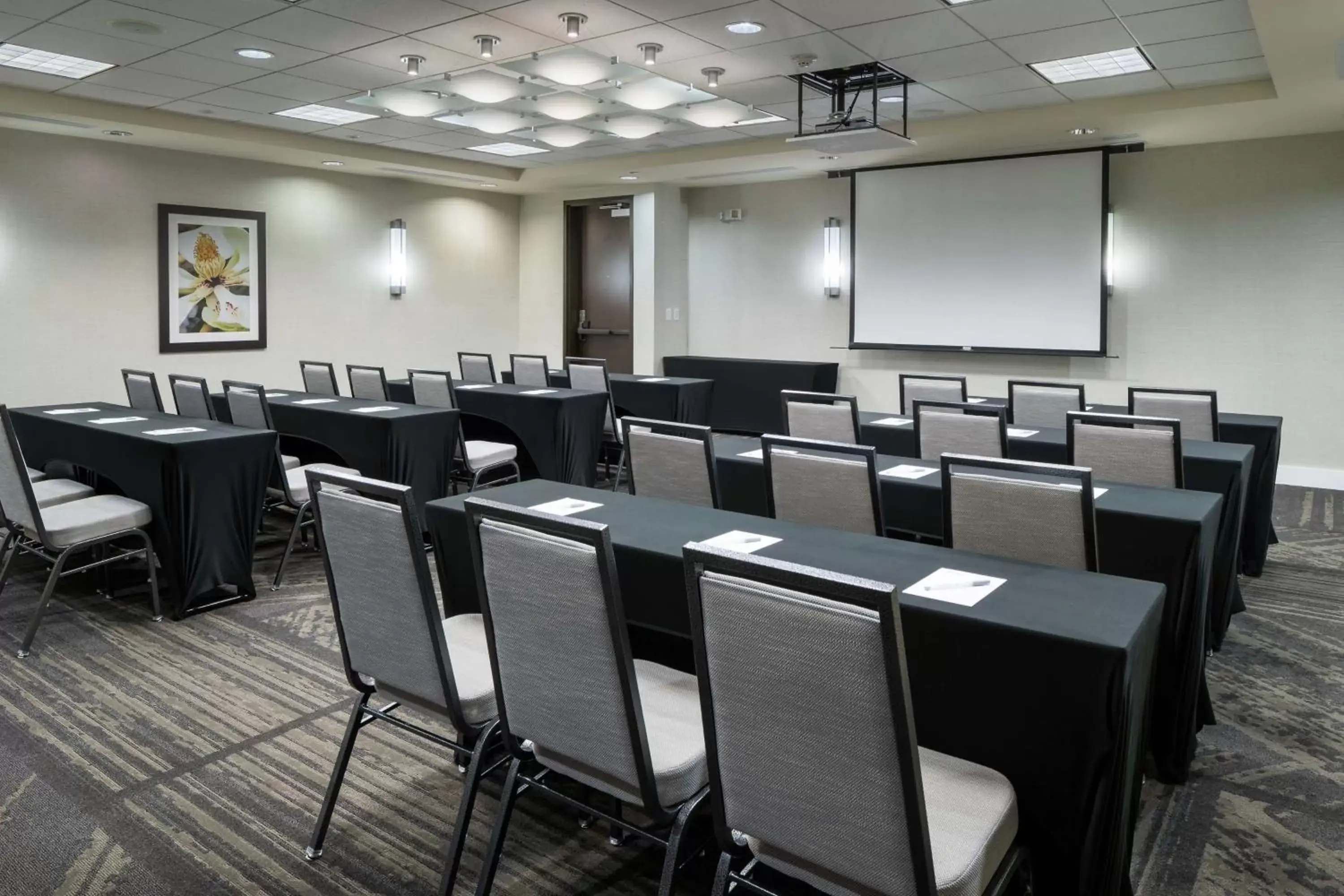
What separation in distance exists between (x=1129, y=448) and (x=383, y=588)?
3.01 metres

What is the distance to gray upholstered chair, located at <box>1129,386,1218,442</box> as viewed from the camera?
4867 millimetres

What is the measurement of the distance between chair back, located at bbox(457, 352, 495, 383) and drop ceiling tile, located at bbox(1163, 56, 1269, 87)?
533cm

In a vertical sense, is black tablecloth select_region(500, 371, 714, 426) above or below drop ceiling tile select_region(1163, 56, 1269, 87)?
below

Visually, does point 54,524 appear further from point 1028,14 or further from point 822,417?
point 1028,14

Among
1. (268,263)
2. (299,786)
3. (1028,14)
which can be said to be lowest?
(299,786)

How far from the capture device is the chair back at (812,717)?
137cm

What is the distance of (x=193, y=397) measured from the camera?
5.63 m

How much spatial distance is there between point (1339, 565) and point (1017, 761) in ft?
14.9

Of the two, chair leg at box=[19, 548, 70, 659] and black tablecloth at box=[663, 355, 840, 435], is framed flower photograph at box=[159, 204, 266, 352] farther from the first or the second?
chair leg at box=[19, 548, 70, 659]

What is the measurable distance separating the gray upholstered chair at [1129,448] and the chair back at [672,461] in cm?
153

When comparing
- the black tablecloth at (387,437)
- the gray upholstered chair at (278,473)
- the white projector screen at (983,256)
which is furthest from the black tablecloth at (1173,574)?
the white projector screen at (983,256)

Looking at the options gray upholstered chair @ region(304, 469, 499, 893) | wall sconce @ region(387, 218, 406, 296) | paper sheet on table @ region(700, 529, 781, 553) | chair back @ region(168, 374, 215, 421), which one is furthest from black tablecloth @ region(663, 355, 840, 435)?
gray upholstered chair @ region(304, 469, 499, 893)

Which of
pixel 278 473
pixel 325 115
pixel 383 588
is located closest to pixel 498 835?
pixel 383 588

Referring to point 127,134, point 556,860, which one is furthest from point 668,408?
point 556,860
